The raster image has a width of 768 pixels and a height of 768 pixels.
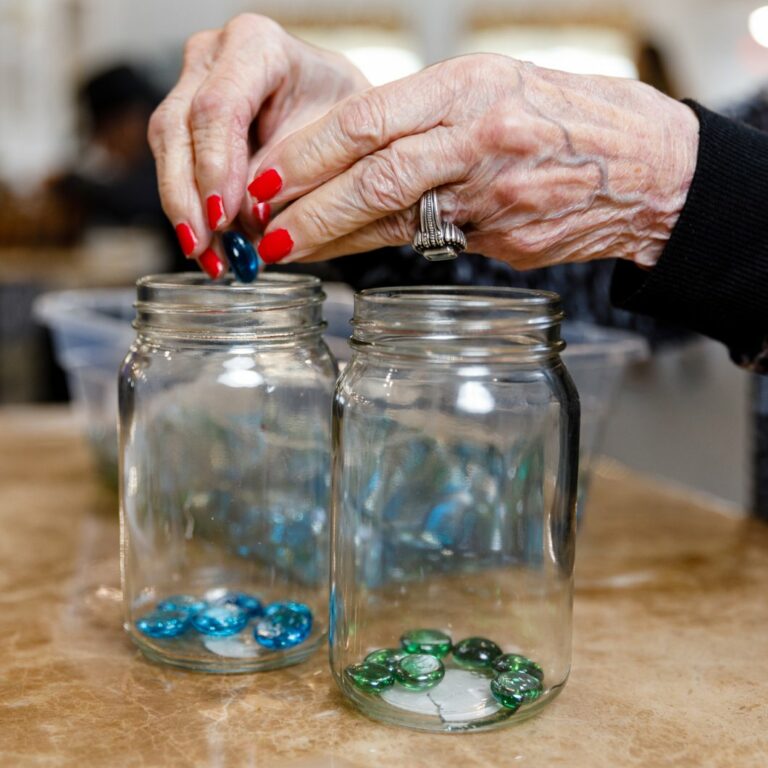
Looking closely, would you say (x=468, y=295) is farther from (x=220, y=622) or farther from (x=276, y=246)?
→ (x=220, y=622)

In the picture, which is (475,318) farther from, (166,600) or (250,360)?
(166,600)

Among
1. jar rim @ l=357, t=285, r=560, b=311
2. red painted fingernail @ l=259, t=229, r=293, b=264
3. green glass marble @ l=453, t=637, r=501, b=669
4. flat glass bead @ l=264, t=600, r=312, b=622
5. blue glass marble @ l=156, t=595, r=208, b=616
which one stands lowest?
green glass marble @ l=453, t=637, r=501, b=669

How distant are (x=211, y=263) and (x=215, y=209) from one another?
5cm

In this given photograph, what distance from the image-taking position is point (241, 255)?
27.6 inches

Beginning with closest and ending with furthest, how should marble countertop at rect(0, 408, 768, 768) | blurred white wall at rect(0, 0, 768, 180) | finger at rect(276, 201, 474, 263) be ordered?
marble countertop at rect(0, 408, 768, 768) → finger at rect(276, 201, 474, 263) → blurred white wall at rect(0, 0, 768, 180)

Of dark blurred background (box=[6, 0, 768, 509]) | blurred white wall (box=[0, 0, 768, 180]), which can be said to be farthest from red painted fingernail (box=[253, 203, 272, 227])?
blurred white wall (box=[0, 0, 768, 180])

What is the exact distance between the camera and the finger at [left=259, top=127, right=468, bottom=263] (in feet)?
1.99

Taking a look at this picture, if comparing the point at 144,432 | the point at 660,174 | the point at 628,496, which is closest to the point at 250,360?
the point at 144,432

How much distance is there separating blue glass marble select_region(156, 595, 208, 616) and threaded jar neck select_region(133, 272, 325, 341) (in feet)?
0.65

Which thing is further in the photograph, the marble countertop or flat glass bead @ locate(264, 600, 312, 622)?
flat glass bead @ locate(264, 600, 312, 622)

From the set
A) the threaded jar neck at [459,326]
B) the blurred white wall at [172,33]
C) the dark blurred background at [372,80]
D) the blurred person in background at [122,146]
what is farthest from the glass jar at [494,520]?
the blurred white wall at [172,33]

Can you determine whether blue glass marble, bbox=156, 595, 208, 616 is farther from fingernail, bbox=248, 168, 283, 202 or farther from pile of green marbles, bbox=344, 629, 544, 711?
fingernail, bbox=248, 168, 283, 202

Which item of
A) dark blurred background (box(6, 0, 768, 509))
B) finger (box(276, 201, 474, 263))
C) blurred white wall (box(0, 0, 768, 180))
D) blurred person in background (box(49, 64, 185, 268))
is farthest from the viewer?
blurred white wall (box(0, 0, 768, 180))

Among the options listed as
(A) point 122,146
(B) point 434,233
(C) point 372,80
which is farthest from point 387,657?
(A) point 122,146
